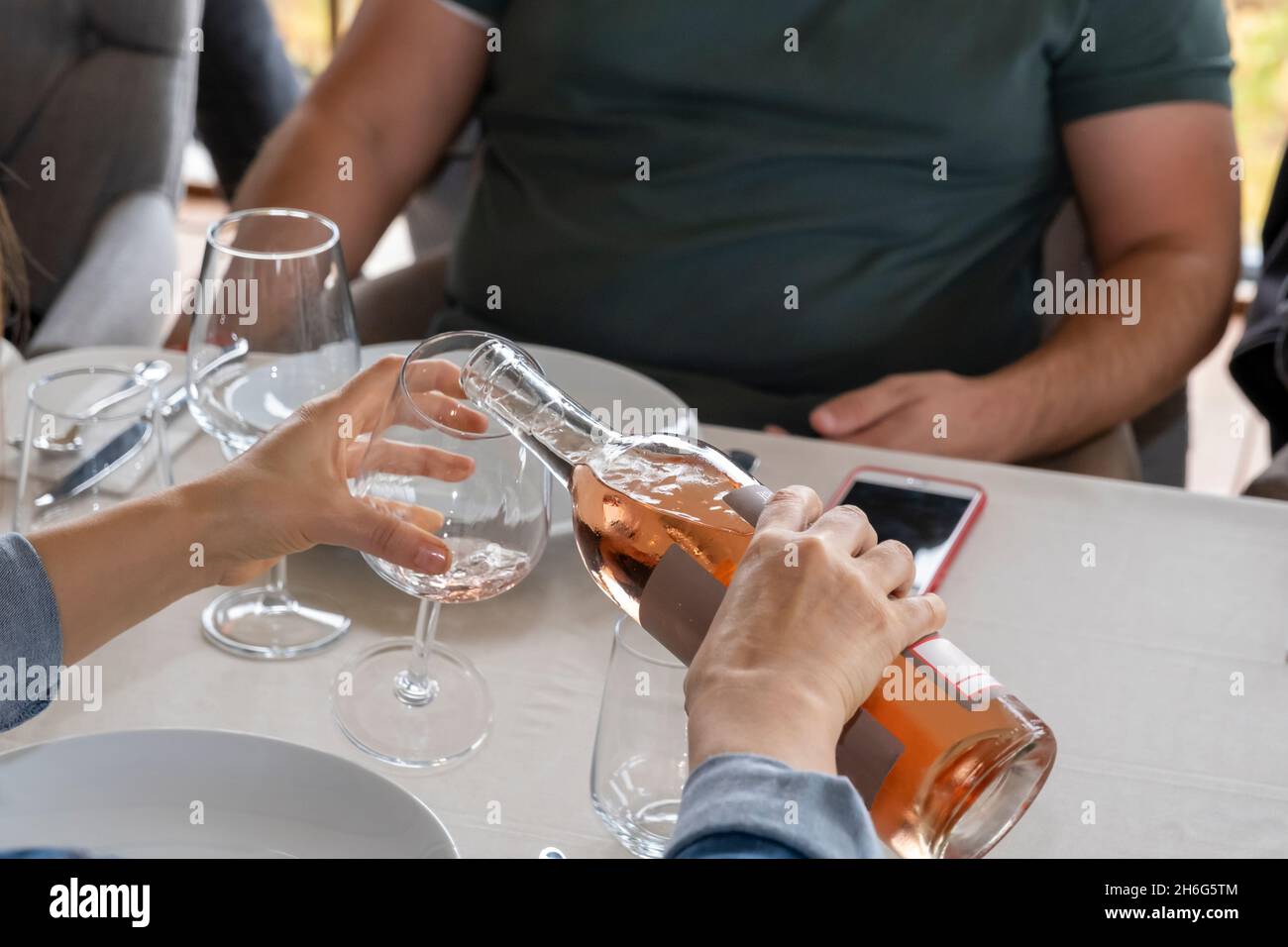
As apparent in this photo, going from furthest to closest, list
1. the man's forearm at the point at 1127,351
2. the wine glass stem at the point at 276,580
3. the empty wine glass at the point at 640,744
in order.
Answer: the man's forearm at the point at 1127,351 → the wine glass stem at the point at 276,580 → the empty wine glass at the point at 640,744

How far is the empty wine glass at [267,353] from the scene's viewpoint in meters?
0.72

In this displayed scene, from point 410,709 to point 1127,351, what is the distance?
0.84 metres

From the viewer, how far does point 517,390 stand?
1.96 ft

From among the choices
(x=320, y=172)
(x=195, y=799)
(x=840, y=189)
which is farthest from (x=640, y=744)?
(x=320, y=172)

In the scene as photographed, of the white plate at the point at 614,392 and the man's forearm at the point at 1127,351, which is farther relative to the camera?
the man's forearm at the point at 1127,351

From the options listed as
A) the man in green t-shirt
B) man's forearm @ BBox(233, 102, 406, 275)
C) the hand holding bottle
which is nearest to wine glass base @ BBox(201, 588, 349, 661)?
the hand holding bottle

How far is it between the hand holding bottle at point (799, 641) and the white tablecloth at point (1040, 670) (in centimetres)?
16

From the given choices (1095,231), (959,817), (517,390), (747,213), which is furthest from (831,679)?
(1095,231)

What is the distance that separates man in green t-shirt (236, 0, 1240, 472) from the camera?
1.24 metres

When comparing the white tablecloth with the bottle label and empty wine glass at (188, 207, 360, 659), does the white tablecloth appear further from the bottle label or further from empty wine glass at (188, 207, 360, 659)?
the bottle label

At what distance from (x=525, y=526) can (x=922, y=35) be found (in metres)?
0.80

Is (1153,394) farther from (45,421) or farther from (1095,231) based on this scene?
(45,421)

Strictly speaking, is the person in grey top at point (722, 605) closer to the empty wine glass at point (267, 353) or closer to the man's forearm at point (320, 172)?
the empty wine glass at point (267, 353)

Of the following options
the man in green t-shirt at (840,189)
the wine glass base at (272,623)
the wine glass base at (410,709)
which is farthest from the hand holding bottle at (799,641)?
the man in green t-shirt at (840,189)
